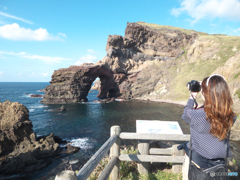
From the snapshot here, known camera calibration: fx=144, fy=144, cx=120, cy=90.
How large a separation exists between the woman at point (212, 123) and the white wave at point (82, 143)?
1560 cm

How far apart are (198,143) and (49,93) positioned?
5111 centimetres

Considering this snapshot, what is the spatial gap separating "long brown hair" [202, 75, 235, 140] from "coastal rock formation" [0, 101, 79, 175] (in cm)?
1435

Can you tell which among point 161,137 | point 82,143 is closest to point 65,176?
point 161,137

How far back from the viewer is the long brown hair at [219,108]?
89.1 inches

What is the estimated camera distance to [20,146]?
14000 millimetres

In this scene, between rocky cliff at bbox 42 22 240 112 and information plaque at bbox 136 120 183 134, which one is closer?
information plaque at bbox 136 120 183 134

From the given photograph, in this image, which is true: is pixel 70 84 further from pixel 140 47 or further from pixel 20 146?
pixel 140 47

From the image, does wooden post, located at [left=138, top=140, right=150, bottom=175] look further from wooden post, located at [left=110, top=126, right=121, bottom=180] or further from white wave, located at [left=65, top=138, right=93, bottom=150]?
white wave, located at [left=65, top=138, right=93, bottom=150]

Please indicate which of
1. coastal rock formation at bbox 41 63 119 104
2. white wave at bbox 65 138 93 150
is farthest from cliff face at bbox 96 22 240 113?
white wave at bbox 65 138 93 150

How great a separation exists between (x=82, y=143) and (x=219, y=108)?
685 inches

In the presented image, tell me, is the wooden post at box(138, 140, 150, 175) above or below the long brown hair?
below

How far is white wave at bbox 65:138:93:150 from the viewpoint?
16.6m

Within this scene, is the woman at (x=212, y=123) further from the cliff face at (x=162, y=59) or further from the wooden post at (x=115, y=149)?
the cliff face at (x=162, y=59)

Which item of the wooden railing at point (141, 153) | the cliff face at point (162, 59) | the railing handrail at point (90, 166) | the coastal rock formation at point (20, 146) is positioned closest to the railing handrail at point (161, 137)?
the wooden railing at point (141, 153)
